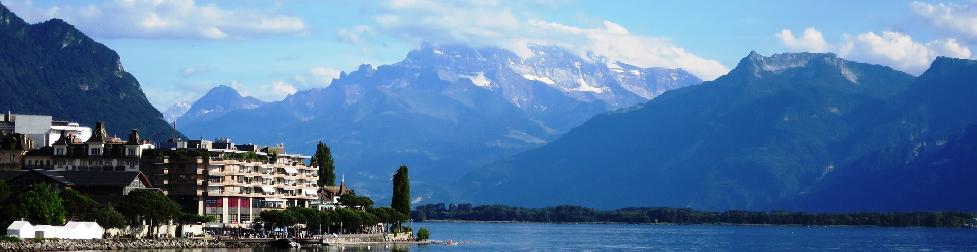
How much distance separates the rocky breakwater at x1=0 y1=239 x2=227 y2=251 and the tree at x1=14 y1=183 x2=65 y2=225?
3.85 metres

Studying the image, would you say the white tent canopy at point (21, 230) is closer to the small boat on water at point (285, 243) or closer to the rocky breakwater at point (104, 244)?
the rocky breakwater at point (104, 244)

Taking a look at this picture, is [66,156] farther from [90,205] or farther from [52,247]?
[52,247]

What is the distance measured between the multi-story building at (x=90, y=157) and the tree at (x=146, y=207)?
18059 mm

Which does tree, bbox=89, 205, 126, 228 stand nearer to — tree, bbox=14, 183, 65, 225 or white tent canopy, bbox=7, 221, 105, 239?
white tent canopy, bbox=7, 221, 105, 239

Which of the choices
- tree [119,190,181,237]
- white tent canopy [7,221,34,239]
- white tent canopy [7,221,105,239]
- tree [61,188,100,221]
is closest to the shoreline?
white tent canopy [7,221,105,239]

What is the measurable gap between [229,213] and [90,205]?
109 ft

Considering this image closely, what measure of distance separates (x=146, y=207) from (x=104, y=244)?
11840 millimetres

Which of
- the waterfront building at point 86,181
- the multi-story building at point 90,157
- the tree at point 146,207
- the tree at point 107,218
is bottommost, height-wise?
the tree at point 107,218

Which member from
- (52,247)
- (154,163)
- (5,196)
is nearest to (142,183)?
(154,163)

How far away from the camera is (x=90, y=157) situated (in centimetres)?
19225

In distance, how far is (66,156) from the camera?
633ft

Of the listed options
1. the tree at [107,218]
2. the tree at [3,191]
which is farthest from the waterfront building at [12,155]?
the tree at [107,218]

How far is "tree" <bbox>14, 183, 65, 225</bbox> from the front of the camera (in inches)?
6265

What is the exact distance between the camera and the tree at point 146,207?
17125 centimetres
